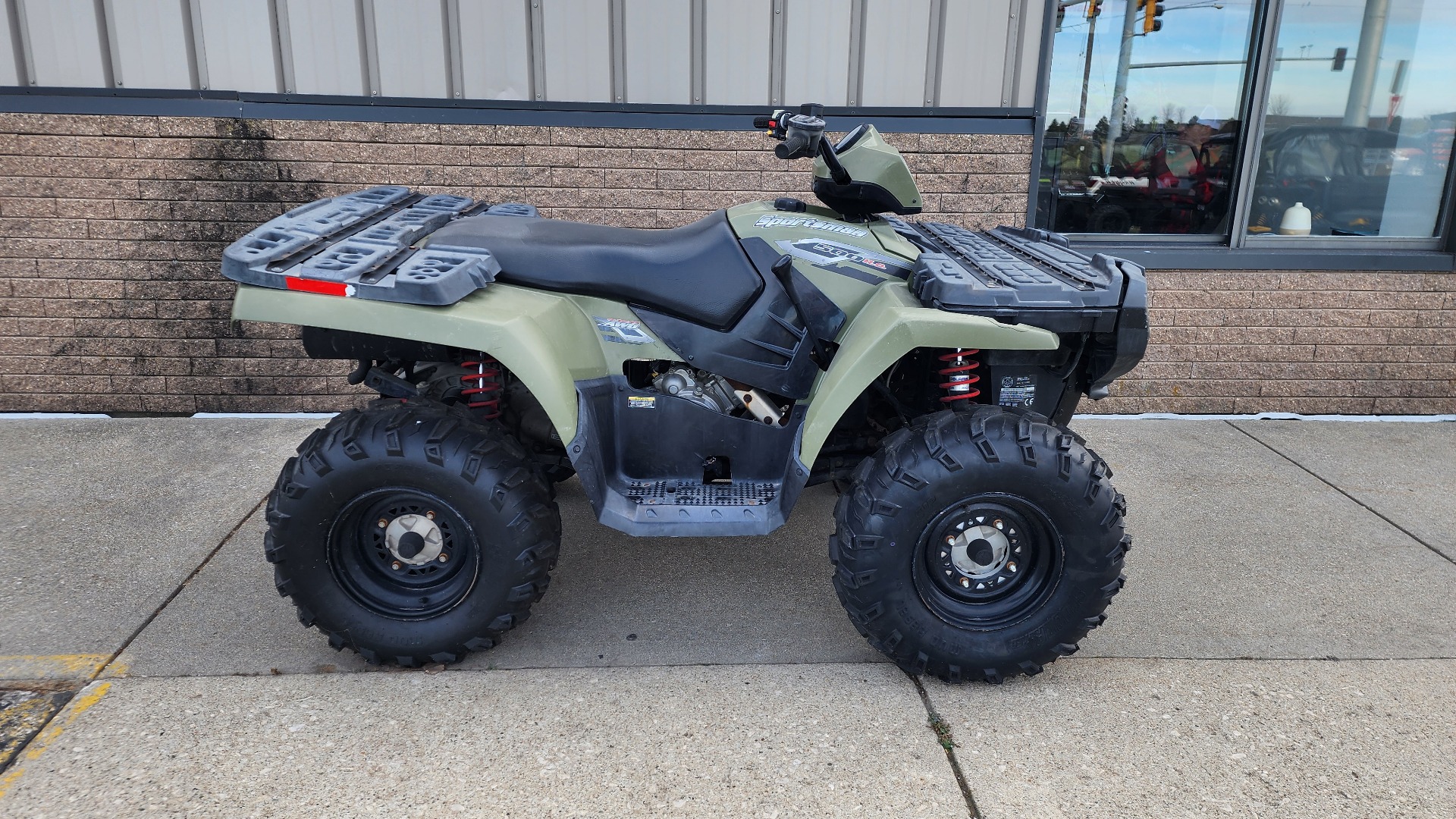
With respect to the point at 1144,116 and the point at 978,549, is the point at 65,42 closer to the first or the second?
the point at 978,549

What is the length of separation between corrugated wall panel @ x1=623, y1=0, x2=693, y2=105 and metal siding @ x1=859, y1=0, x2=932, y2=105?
0.99 metres

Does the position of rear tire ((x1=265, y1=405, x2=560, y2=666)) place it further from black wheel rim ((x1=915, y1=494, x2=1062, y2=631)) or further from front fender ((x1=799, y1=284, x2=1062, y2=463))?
black wheel rim ((x1=915, y1=494, x2=1062, y2=631))

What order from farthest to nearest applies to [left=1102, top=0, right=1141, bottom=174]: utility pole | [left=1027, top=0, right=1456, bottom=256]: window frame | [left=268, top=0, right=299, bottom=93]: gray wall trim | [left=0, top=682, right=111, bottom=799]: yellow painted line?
1. [left=1102, top=0, right=1141, bottom=174]: utility pole
2. [left=1027, top=0, right=1456, bottom=256]: window frame
3. [left=268, top=0, right=299, bottom=93]: gray wall trim
4. [left=0, top=682, right=111, bottom=799]: yellow painted line

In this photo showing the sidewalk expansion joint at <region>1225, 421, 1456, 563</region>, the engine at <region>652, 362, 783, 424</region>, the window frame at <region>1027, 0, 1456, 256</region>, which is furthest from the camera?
the window frame at <region>1027, 0, 1456, 256</region>

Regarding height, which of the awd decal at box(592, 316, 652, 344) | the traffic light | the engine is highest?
the traffic light

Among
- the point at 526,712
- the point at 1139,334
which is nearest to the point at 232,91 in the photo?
the point at 526,712

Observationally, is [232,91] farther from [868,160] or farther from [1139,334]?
[1139,334]

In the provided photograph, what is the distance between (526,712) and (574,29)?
12.3 ft

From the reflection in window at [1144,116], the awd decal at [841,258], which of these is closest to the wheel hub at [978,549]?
the awd decal at [841,258]

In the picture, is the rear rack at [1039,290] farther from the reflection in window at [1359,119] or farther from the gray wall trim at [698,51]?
the reflection in window at [1359,119]

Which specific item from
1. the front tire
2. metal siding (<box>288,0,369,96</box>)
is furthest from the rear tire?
metal siding (<box>288,0,369,96</box>)

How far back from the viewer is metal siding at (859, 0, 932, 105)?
5.23m

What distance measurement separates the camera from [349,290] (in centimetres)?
280

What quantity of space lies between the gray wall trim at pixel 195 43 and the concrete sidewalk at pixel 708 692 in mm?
2243
